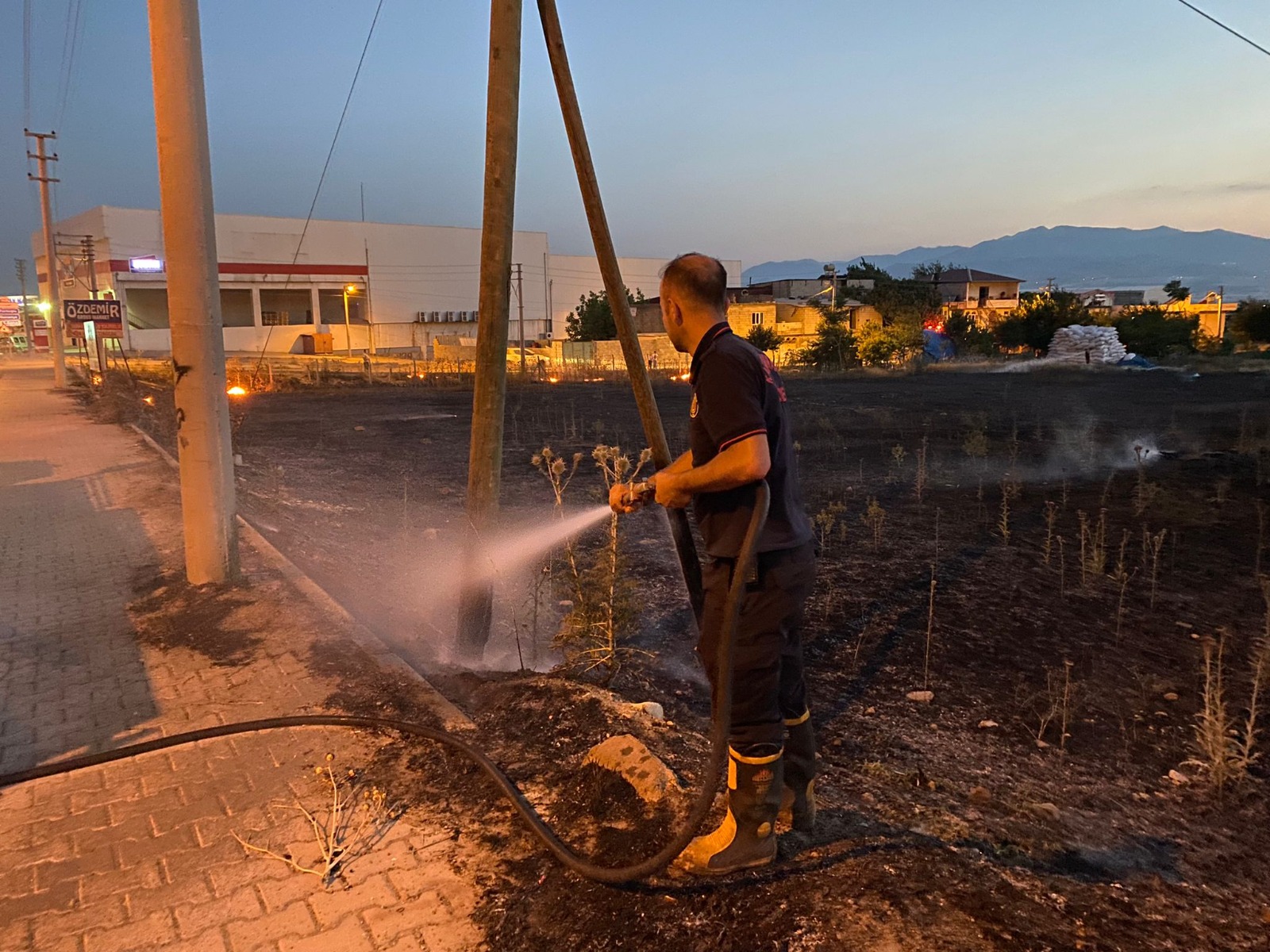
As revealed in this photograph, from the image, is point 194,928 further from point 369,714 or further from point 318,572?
point 318,572

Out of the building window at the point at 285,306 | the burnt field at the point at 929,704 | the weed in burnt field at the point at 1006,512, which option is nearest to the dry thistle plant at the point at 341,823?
the burnt field at the point at 929,704

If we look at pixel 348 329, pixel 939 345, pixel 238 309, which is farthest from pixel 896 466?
pixel 238 309

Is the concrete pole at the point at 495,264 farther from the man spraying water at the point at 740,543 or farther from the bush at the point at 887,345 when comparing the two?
the bush at the point at 887,345

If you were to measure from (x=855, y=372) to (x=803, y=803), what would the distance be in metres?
34.3

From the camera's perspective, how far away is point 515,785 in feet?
10.8

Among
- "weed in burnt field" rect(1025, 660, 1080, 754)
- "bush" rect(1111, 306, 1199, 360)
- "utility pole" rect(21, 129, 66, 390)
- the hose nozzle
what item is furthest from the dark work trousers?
"bush" rect(1111, 306, 1199, 360)

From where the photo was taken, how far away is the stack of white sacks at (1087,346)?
3794 cm

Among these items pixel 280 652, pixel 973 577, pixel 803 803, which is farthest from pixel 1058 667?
pixel 280 652

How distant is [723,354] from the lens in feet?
8.11

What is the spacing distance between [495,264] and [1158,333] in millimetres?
43385

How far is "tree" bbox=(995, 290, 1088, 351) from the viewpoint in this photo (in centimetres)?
4206

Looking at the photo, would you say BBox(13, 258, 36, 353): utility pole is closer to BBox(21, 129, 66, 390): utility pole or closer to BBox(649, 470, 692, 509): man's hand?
BBox(21, 129, 66, 390): utility pole

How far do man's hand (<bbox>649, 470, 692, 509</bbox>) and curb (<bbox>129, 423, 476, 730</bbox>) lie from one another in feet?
5.93

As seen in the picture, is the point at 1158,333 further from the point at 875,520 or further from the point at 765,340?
the point at 875,520
